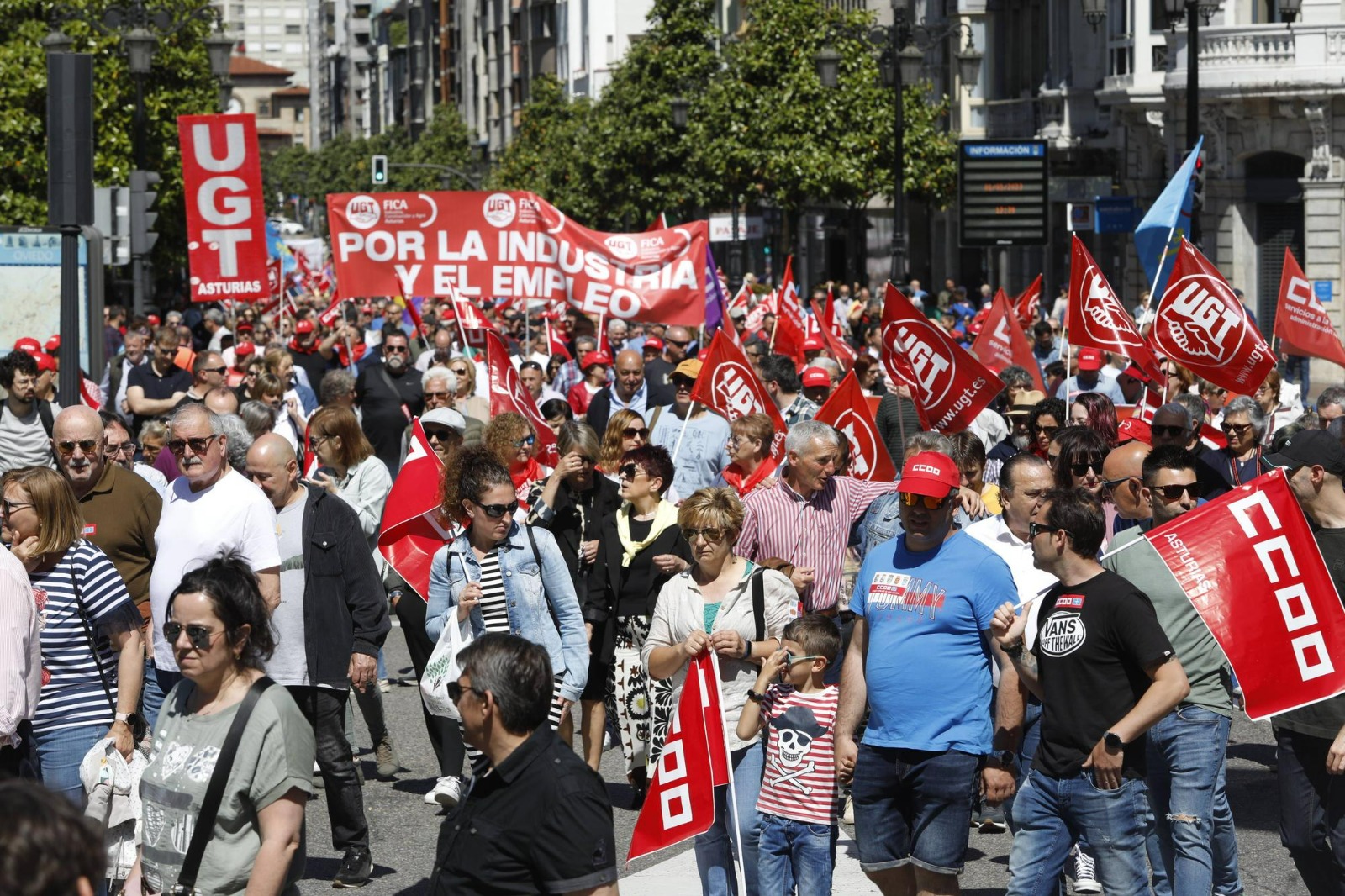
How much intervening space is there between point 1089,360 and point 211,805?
11.3 meters

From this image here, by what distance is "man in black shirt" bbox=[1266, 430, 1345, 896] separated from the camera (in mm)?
6504

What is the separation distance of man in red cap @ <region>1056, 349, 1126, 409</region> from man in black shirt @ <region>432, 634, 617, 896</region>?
1076cm

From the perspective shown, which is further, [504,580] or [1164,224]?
[1164,224]

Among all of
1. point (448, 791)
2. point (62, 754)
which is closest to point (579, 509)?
point (448, 791)

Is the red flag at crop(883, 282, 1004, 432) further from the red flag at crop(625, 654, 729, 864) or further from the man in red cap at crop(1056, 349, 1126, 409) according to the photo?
the red flag at crop(625, 654, 729, 864)

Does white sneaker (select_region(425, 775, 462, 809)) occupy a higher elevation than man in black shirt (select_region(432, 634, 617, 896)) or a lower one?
lower

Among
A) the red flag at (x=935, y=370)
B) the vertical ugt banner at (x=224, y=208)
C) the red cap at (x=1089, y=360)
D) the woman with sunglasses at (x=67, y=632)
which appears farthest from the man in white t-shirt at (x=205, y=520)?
the vertical ugt banner at (x=224, y=208)

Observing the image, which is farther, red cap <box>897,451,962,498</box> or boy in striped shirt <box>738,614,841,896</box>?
boy in striped shirt <box>738,614,841,896</box>

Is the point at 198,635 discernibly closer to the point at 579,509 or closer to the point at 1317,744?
the point at 1317,744

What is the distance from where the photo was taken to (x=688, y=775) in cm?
633

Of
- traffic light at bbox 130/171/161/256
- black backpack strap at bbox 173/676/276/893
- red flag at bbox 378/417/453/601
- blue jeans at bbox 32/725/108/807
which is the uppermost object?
traffic light at bbox 130/171/161/256

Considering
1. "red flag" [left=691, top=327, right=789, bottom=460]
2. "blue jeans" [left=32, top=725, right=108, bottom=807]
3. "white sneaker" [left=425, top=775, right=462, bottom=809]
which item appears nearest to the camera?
"blue jeans" [left=32, top=725, right=108, bottom=807]

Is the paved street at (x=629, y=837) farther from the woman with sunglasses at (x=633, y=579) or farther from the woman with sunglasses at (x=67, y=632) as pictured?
the woman with sunglasses at (x=67, y=632)

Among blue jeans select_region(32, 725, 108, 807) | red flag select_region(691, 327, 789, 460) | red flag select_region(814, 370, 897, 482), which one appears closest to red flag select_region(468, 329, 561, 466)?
red flag select_region(691, 327, 789, 460)
